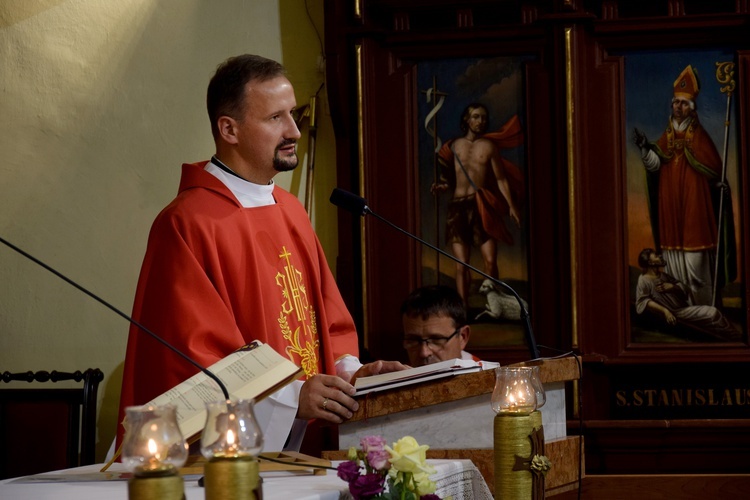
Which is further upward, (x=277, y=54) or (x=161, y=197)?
(x=277, y=54)

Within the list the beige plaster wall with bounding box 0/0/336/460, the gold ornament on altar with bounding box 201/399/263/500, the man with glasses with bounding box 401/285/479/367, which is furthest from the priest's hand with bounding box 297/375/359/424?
the beige plaster wall with bounding box 0/0/336/460

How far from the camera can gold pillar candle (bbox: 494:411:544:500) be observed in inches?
86.2

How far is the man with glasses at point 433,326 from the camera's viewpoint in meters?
4.62

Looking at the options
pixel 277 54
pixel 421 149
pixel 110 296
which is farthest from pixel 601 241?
pixel 110 296

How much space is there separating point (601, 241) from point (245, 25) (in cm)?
194

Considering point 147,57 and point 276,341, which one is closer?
point 276,341

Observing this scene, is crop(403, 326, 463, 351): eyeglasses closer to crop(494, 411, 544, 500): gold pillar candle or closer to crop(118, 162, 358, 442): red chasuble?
→ crop(118, 162, 358, 442): red chasuble

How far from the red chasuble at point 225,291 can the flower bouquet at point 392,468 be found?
52.6 inches

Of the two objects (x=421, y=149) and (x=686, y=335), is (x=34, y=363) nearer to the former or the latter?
(x=421, y=149)

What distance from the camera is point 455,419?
2.79m

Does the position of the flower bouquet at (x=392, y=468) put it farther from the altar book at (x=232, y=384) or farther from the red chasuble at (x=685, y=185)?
the red chasuble at (x=685, y=185)

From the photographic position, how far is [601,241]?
197 inches

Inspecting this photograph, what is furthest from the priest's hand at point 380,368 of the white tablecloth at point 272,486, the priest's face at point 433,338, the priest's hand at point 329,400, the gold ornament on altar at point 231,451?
the gold ornament on altar at point 231,451

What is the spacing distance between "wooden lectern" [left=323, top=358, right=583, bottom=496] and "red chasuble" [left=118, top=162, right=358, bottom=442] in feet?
Result: 2.03
